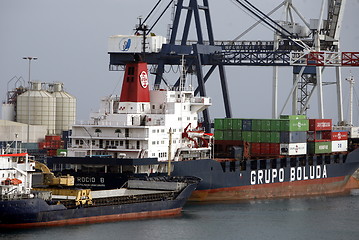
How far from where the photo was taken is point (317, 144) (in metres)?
61.3

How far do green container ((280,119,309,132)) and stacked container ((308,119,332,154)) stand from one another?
941mm

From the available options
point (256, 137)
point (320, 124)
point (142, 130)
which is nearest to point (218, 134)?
point (256, 137)

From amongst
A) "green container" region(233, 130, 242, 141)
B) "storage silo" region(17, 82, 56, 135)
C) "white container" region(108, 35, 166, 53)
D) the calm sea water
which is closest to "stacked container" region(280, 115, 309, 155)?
"green container" region(233, 130, 242, 141)

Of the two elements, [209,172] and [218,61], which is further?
[218,61]

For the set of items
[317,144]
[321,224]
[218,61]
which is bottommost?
[321,224]

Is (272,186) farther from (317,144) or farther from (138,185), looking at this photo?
(138,185)

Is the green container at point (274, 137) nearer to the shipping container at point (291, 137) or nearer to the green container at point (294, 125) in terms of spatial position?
the shipping container at point (291, 137)

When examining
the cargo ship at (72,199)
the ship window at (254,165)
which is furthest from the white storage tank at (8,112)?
the cargo ship at (72,199)

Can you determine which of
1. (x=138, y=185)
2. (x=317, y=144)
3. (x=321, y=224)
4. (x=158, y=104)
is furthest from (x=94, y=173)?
(x=317, y=144)

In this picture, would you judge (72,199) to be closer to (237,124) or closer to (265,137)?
(237,124)

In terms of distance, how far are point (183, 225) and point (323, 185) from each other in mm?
20488

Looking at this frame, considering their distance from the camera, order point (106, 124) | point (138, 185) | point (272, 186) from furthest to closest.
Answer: point (272, 186), point (106, 124), point (138, 185)

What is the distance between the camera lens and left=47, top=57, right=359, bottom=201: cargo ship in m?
49.7

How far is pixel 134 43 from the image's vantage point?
6756 centimetres
